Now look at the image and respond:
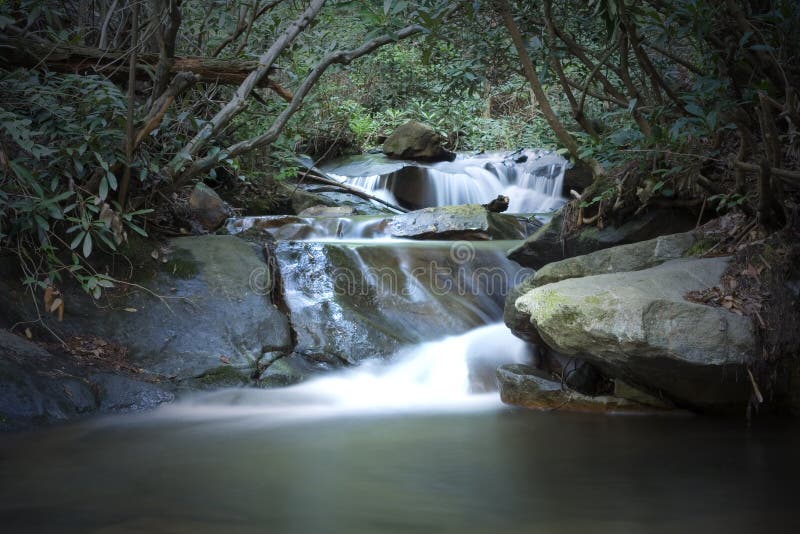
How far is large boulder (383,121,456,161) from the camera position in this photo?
45.6ft

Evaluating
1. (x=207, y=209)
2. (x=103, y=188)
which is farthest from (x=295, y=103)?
(x=207, y=209)

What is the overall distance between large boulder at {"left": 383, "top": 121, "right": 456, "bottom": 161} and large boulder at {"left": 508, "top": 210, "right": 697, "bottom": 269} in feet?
23.9

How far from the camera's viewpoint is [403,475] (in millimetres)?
3434

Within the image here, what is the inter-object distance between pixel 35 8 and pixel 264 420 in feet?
11.5

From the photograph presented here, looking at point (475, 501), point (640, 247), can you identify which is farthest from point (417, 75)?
point (475, 501)

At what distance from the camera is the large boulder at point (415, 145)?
13906 mm

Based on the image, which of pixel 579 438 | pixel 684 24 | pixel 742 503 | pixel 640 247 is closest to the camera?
pixel 742 503

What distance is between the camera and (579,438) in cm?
403

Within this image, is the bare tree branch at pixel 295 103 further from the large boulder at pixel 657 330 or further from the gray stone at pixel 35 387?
the large boulder at pixel 657 330

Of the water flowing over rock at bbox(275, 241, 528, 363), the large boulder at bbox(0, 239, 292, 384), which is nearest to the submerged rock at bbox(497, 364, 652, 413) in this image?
the water flowing over rock at bbox(275, 241, 528, 363)

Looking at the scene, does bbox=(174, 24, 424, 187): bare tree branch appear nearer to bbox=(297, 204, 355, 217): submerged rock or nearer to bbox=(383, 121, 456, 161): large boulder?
bbox=(297, 204, 355, 217): submerged rock

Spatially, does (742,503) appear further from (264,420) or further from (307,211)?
(307,211)

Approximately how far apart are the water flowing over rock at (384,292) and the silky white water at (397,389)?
0.21 m

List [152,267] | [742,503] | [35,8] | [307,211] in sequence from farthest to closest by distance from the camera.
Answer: [307,211], [152,267], [35,8], [742,503]
